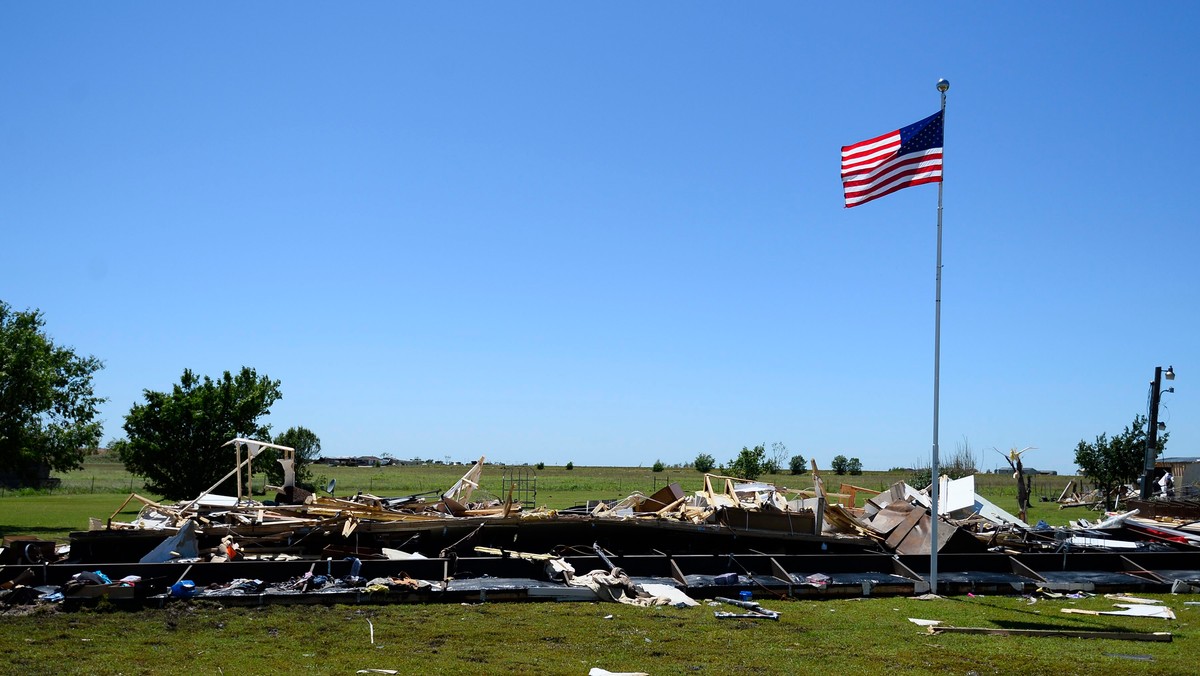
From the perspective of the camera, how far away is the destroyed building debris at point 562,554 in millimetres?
13117

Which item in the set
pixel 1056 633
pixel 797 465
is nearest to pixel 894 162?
pixel 1056 633

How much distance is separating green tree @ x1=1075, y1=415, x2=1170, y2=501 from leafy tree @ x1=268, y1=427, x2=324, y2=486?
1541 inches

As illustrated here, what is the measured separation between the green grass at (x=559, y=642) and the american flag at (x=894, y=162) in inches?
249

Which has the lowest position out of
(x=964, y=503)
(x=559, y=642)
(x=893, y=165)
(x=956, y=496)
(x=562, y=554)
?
(x=559, y=642)

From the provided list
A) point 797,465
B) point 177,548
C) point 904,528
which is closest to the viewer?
point 177,548

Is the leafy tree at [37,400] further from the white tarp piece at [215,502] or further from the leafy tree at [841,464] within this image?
the leafy tree at [841,464]

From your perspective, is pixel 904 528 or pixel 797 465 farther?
pixel 797 465

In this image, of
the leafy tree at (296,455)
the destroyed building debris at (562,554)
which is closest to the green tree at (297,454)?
the leafy tree at (296,455)

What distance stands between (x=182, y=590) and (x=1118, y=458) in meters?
47.5

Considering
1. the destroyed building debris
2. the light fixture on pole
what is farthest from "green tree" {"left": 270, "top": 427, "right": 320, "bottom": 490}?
the light fixture on pole

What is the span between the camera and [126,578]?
12.7 m

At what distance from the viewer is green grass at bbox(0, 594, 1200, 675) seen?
9.08m

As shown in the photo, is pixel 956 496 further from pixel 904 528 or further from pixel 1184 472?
pixel 1184 472

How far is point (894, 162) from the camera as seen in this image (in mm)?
14469
